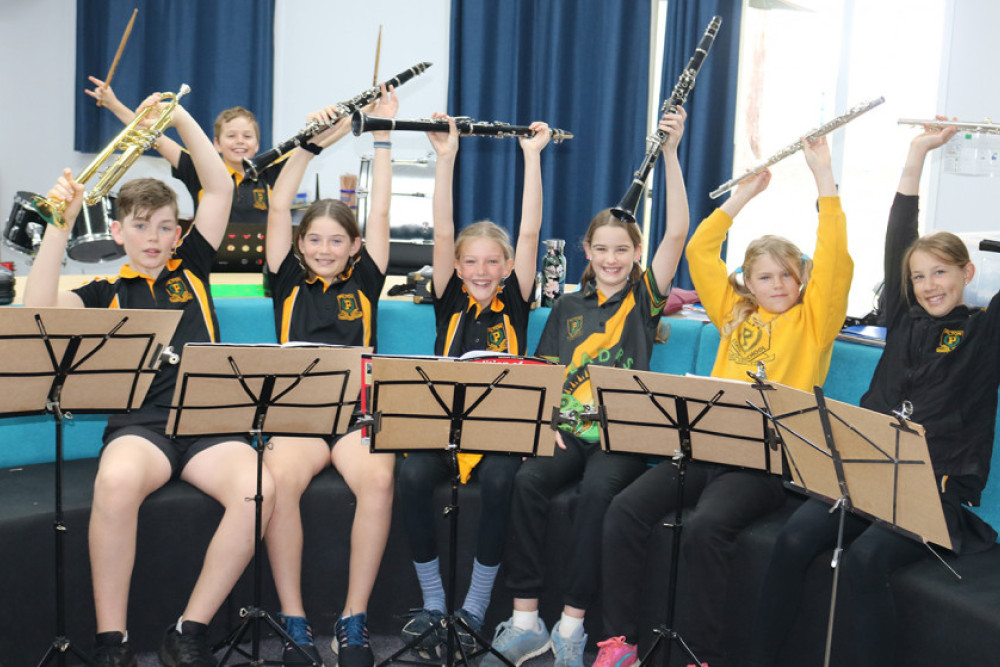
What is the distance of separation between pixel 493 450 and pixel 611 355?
694mm

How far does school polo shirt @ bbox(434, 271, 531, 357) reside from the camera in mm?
2930

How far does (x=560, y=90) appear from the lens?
17.8 ft

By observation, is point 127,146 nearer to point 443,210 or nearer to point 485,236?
point 443,210

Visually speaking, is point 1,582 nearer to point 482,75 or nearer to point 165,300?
point 165,300

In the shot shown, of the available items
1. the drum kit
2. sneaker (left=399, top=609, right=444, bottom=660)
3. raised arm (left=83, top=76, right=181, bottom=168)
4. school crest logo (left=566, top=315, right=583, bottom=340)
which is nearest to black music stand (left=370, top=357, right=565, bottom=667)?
sneaker (left=399, top=609, right=444, bottom=660)

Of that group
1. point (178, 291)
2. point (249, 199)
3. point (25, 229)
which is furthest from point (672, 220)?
point (25, 229)

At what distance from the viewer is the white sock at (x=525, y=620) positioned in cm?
262

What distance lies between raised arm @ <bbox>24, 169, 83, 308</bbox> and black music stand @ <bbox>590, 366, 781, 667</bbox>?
1.52 m

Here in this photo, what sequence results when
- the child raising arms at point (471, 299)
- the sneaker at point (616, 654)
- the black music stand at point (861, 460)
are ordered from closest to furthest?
the black music stand at point (861, 460) < the sneaker at point (616, 654) < the child raising arms at point (471, 299)

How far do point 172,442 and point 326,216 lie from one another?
845mm

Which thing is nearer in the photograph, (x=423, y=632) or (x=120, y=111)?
(x=423, y=632)

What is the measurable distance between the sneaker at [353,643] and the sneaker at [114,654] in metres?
0.54

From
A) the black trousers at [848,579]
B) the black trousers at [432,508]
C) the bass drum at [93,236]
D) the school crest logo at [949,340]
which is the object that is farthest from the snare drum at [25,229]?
the school crest logo at [949,340]

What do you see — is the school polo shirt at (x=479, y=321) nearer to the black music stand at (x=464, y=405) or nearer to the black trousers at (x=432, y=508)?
the black trousers at (x=432, y=508)
